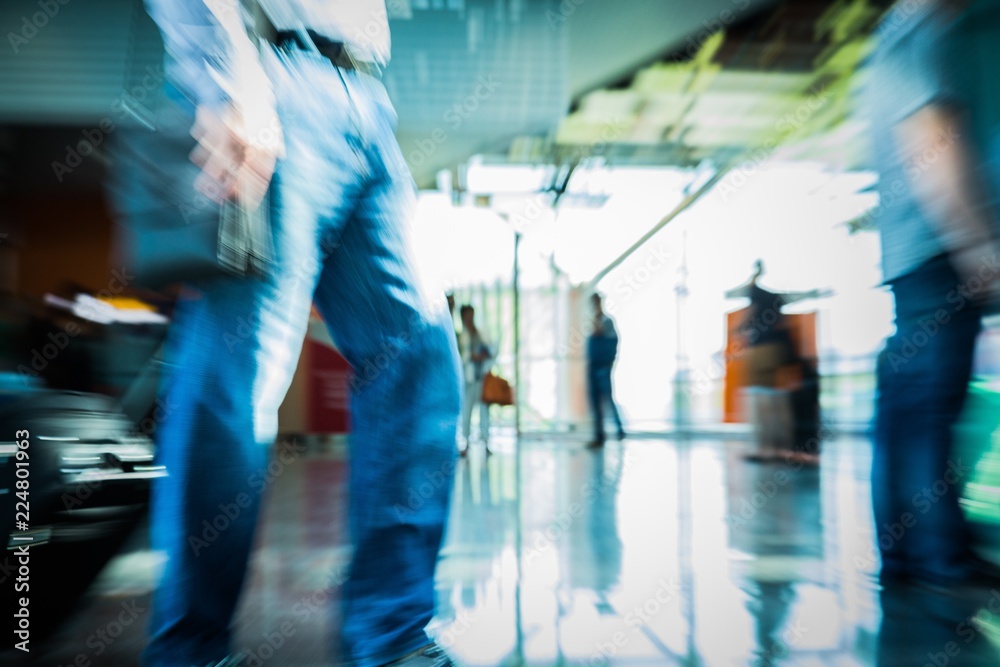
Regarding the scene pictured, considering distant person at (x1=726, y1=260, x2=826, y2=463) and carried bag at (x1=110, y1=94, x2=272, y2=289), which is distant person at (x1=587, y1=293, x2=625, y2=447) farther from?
carried bag at (x1=110, y1=94, x2=272, y2=289)

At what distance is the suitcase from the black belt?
0.68 m

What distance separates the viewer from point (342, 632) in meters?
0.83

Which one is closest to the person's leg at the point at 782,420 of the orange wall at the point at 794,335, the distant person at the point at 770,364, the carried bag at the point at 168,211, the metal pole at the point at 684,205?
the distant person at the point at 770,364

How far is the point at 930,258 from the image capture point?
4.19 feet

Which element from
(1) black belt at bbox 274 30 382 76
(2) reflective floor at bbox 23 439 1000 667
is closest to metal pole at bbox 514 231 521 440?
(2) reflective floor at bbox 23 439 1000 667

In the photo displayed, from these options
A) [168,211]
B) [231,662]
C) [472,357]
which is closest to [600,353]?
[472,357]

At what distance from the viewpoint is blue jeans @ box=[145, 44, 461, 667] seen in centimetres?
78

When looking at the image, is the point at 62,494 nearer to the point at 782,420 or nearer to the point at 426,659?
the point at 426,659

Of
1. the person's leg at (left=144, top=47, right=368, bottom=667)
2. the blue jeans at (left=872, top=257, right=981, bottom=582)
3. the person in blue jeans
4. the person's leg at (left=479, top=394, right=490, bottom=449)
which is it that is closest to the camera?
the person's leg at (left=144, top=47, right=368, bottom=667)

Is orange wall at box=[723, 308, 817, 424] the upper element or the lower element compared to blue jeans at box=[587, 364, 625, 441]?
upper

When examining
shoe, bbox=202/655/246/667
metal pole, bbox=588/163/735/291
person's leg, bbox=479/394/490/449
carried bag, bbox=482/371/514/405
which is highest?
metal pole, bbox=588/163/735/291

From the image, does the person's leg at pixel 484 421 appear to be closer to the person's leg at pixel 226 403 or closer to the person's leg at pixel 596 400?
the person's leg at pixel 596 400

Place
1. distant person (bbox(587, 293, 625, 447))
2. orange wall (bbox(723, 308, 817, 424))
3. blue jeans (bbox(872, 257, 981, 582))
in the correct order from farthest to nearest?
distant person (bbox(587, 293, 625, 447)), orange wall (bbox(723, 308, 817, 424)), blue jeans (bbox(872, 257, 981, 582))

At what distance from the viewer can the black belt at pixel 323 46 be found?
80 centimetres
